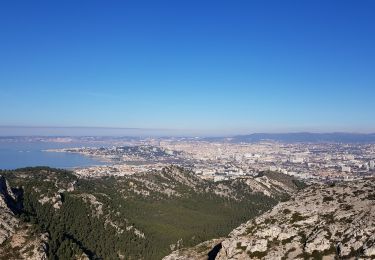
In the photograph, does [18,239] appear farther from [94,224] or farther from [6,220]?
[94,224]

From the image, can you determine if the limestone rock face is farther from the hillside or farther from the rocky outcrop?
the hillside

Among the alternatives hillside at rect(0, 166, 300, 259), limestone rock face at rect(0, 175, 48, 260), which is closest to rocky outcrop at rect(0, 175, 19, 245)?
limestone rock face at rect(0, 175, 48, 260)

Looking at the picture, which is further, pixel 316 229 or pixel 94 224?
pixel 94 224

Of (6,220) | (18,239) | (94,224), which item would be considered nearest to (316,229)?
(18,239)

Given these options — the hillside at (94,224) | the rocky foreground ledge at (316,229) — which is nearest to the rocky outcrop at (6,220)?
the hillside at (94,224)

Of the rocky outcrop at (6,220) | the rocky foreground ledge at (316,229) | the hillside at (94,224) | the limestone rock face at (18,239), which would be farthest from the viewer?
the hillside at (94,224)

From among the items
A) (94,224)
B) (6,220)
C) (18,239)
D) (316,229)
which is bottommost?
(94,224)

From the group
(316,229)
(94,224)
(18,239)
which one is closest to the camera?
(316,229)

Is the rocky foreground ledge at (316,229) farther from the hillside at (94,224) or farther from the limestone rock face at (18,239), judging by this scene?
the hillside at (94,224)

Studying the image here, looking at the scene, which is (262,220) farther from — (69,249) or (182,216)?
(182,216)
